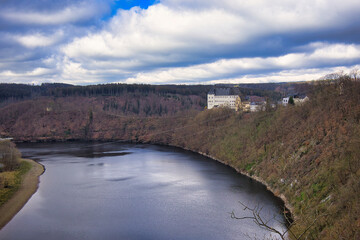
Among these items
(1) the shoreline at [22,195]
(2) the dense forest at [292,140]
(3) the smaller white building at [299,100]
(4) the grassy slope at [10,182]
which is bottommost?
(1) the shoreline at [22,195]

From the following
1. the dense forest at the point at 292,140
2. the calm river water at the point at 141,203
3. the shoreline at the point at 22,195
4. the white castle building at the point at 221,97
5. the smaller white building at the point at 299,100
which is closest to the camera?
the dense forest at the point at 292,140

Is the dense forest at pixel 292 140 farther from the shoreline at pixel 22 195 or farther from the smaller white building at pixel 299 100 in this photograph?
the shoreline at pixel 22 195

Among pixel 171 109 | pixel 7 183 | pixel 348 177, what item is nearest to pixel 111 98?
pixel 171 109

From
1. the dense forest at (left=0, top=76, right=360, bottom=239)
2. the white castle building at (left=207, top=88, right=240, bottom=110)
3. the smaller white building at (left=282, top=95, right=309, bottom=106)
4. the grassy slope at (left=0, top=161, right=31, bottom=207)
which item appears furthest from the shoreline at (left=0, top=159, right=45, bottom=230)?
the white castle building at (left=207, top=88, right=240, bottom=110)

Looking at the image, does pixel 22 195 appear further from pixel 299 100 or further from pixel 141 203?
pixel 299 100

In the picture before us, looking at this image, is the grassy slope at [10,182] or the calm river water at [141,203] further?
the grassy slope at [10,182]

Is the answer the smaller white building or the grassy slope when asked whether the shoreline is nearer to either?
the grassy slope

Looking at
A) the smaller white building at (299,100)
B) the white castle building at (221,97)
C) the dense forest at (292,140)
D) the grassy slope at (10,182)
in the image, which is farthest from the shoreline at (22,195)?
the white castle building at (221,97)
